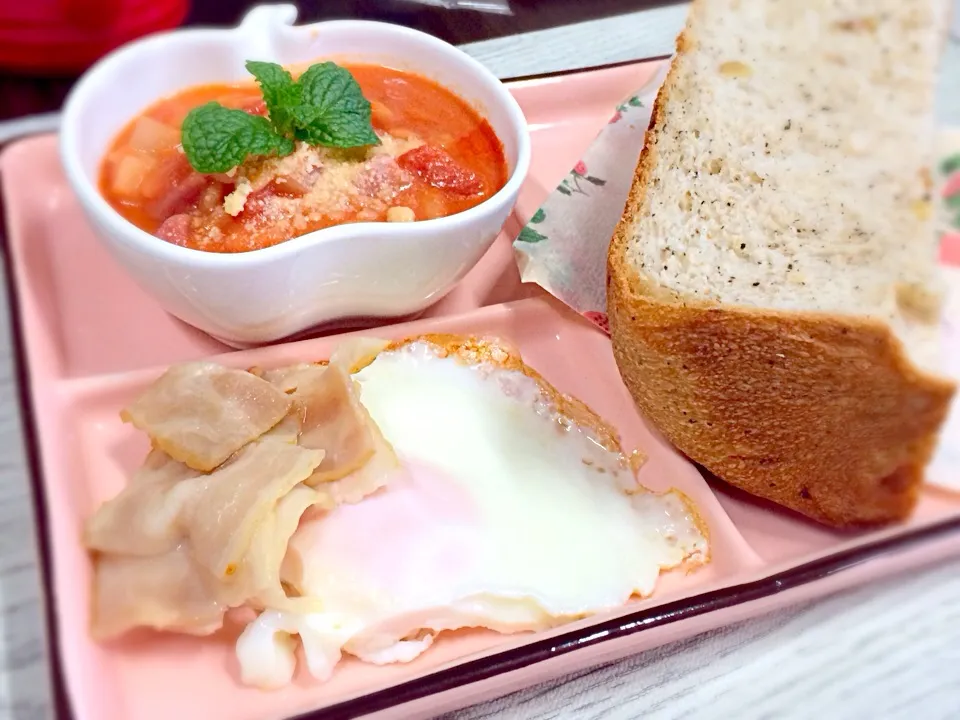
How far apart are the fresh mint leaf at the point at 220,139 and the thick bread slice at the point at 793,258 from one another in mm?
462

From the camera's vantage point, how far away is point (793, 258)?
2.66ft

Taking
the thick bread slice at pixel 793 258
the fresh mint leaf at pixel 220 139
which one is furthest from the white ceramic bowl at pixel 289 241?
the thick bread slice at pixel 793 258

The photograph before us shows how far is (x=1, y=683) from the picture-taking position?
82 centimetres

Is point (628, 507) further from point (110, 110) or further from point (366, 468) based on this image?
point (110, 110)

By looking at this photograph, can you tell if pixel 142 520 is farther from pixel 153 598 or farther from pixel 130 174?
pixel 130 174

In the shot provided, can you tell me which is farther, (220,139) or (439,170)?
(439,170)

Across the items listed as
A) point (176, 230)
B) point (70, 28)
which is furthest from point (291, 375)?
point (70, 28)

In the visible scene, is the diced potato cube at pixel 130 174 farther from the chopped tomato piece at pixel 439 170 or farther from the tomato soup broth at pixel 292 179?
the chopped tomato piece at pixel 439 170

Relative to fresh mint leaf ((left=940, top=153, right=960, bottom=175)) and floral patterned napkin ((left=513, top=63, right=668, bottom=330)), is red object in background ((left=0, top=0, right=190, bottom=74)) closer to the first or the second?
floral patterned napkin ((left=513, top=63, right=668, bottom=330))

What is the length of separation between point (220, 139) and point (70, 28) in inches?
7.2

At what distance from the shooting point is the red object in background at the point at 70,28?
2.59 ft

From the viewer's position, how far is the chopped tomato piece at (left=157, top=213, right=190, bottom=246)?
93cm

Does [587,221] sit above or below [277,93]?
below

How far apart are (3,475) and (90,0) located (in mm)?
564
